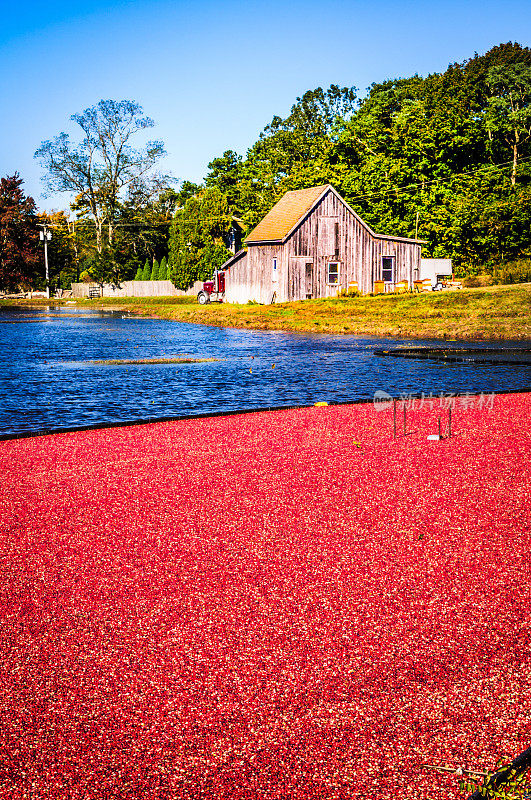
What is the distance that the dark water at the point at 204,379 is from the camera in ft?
42.5

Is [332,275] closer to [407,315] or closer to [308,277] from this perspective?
[308,277]

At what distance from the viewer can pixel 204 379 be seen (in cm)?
1697

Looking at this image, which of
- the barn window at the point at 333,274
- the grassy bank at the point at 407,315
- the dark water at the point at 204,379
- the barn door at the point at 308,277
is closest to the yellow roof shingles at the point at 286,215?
the barn door at the point at 308,277

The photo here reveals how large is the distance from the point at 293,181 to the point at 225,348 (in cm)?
3992

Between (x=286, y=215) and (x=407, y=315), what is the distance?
19.7 metres

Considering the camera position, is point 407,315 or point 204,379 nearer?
point 204,379

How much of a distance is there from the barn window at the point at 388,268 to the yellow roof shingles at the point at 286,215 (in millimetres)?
6412

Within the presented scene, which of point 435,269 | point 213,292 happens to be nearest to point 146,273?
point 213,292

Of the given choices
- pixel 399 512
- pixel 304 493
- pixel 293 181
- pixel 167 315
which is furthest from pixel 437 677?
pixel 293 181

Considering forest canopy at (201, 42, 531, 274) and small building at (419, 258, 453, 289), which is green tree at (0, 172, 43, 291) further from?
small building at (419, 258, 453, 289)

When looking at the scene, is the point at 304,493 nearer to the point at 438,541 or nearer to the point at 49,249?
the point at 438,541

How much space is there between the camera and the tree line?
5356cm

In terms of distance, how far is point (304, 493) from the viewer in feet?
23.2

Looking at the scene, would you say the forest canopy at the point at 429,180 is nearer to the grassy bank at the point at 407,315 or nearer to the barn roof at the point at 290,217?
the barn roof at the point at 290,217
